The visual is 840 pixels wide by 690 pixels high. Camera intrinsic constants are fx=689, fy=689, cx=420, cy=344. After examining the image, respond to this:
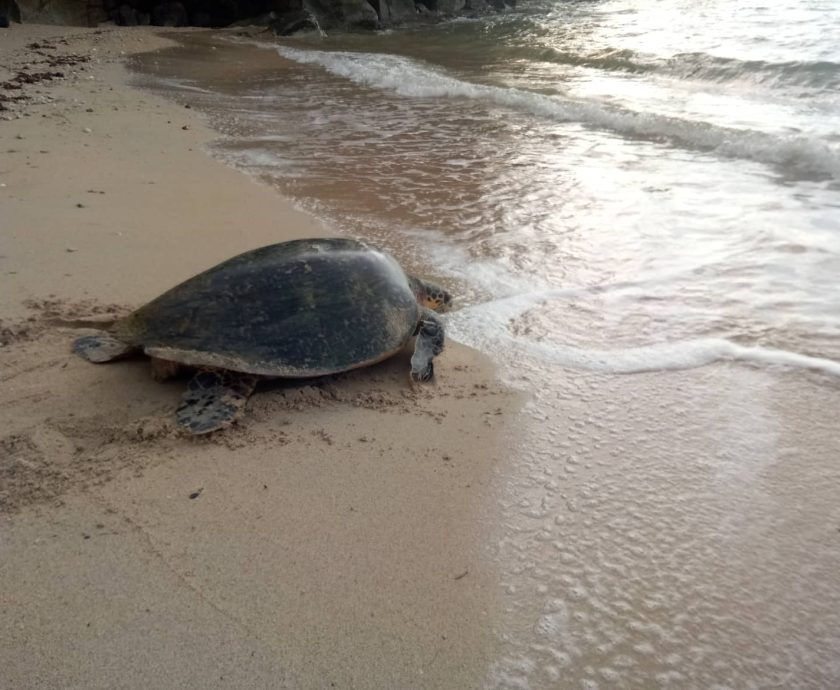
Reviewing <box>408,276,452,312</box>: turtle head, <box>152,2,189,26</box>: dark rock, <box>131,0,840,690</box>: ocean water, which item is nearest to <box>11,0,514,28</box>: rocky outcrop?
<box>152,2,189,26</box>: dark rock

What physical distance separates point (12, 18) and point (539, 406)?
753 inches

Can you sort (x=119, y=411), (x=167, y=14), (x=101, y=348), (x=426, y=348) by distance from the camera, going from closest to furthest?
1. (x=119, y=411)
2. (x=101, y=348)
3. (x=426, y=348)
4. (x=167, y=14)

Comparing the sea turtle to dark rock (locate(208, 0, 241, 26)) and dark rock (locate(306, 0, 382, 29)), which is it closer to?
dark rock (locate(306, 0, 382, 29))

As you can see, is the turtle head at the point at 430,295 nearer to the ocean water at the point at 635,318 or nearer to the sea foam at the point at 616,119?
the ocean water at the point at 635,318

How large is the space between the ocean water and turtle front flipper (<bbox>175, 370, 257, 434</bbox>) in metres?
1.17

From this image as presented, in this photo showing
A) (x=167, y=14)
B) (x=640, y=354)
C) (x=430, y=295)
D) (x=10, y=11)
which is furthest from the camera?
(x=167, y=14)

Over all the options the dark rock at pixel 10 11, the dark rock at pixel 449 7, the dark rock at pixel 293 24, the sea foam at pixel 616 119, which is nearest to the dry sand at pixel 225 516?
the sea foam at pixel 616 119

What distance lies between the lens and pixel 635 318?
3.84 m

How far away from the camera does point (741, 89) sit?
10352 millimetres

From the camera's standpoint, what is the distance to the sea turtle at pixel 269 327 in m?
2.93

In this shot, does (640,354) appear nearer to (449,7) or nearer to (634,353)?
(634,353)

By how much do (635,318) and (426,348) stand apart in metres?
1.28

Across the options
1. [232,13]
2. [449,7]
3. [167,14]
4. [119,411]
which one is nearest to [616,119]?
[119,411]

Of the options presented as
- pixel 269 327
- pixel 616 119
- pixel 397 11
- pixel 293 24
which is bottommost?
pixel 293 24
